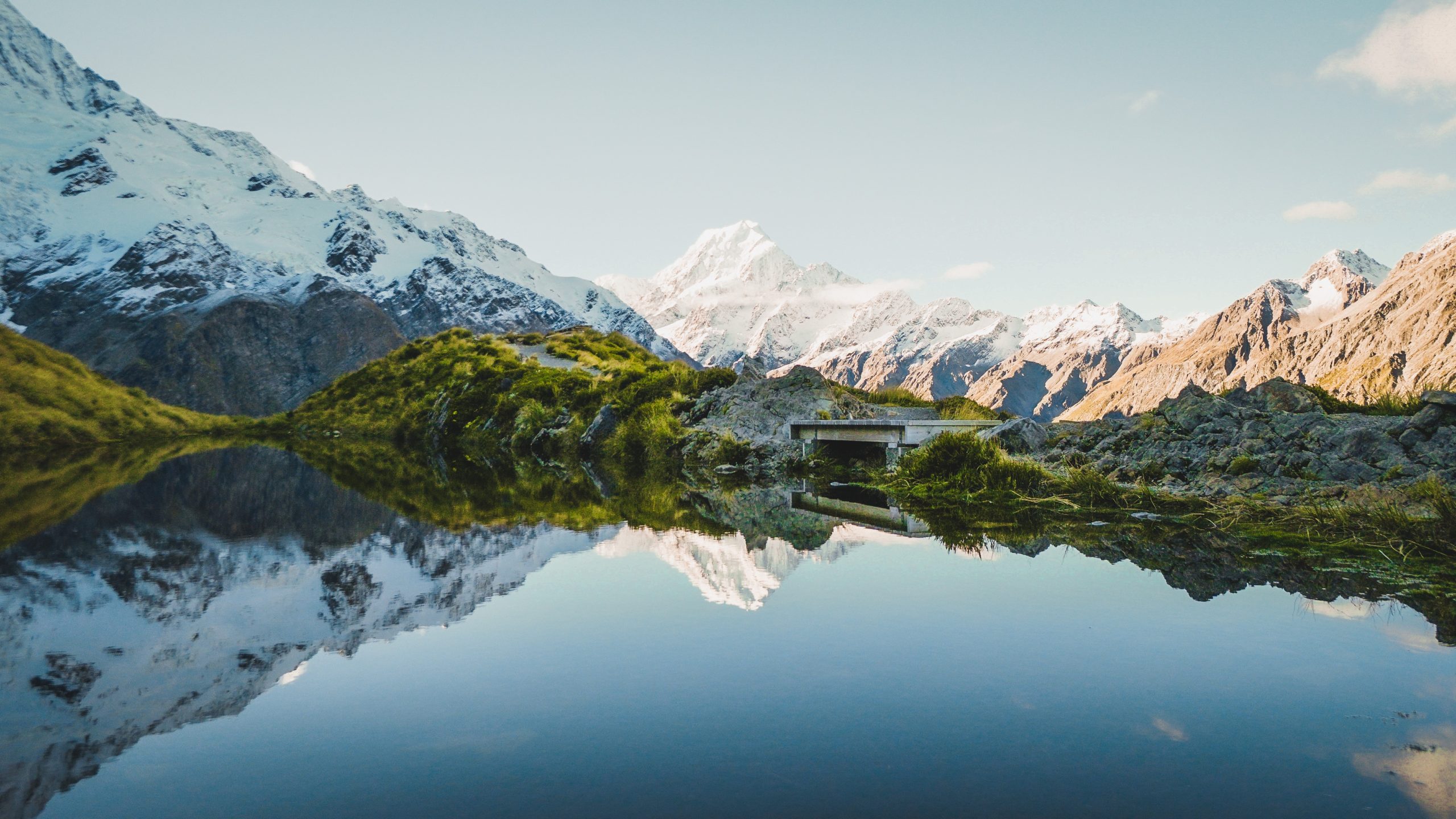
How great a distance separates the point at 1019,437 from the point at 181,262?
165 meters

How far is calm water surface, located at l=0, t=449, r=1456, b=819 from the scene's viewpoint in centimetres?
304

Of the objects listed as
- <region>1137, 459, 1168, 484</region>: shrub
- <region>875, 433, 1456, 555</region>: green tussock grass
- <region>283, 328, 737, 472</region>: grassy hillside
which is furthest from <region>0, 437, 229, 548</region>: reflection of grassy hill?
<region>1137, 459, 1168, 484</region>: shrub

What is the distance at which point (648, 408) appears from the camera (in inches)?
1129

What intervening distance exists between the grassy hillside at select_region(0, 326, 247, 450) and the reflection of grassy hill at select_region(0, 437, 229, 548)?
8.14ft

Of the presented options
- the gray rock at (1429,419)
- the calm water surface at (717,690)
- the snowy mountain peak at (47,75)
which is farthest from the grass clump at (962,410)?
the snowy mountain peak at (47,75)

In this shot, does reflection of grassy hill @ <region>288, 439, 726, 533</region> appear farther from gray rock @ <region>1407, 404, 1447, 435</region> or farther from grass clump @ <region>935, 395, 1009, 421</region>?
grass clump @ <region>935, 395, 1009, 421</region>


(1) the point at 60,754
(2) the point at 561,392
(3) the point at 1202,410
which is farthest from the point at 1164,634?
(2) the point at 561,392

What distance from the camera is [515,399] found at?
1523 inches

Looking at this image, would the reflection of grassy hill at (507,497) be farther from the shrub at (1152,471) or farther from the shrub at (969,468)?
the shrub at (1152,471)

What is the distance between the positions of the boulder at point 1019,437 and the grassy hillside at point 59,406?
35.5 metres

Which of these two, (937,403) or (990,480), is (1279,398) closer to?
(990,480)

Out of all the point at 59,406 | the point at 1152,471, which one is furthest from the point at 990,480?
the point at 59,406

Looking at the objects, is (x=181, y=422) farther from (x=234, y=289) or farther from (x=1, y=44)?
(x=1, y=44)

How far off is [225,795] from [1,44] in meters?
Result: 230
